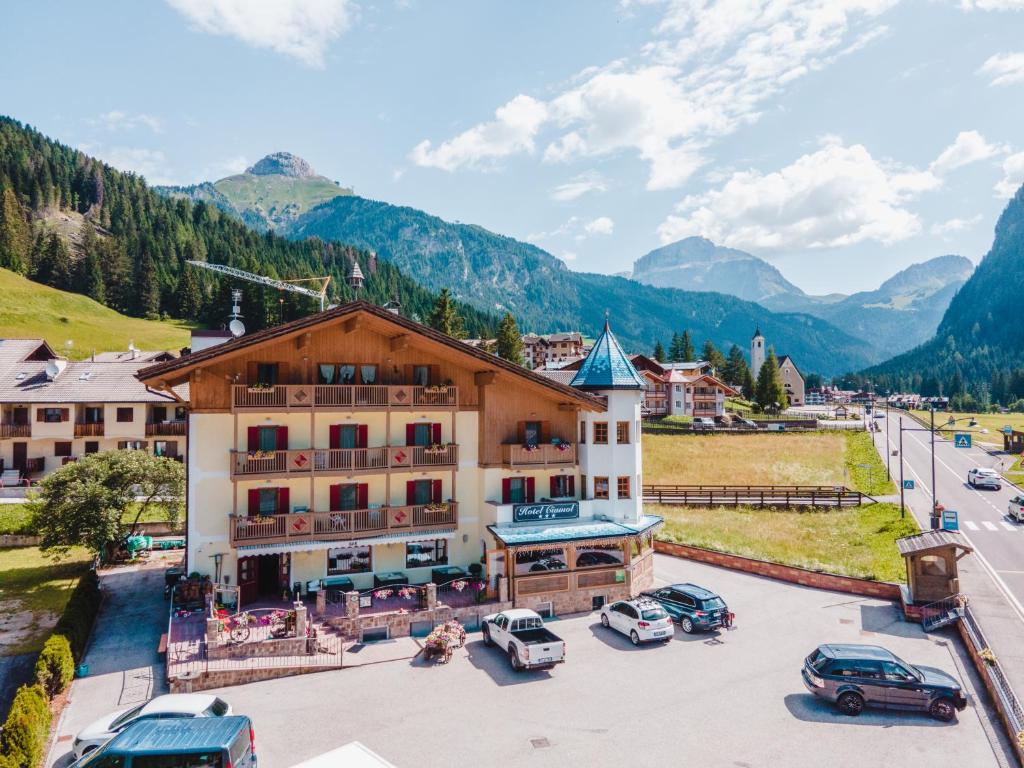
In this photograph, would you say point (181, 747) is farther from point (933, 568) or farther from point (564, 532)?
point (933, 568)

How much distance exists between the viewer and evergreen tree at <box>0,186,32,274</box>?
11788 centimetres

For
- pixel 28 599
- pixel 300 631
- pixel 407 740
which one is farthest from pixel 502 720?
pixel 28 599

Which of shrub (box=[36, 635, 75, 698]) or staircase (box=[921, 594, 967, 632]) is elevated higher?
shrub (box=[36, 635, 75, 698])

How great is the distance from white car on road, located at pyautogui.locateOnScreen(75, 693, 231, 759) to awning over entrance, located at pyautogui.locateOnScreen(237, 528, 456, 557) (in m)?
8.92

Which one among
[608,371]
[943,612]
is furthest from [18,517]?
[943,612]

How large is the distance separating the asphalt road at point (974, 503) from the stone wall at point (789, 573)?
5007mm

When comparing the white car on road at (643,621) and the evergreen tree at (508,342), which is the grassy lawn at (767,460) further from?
the evergreen tree at (508,342)

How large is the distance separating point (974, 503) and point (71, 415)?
71163 millimetres

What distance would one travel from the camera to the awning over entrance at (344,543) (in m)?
25.9

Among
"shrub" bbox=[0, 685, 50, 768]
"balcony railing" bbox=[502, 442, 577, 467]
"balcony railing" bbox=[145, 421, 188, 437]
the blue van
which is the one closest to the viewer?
the blue van

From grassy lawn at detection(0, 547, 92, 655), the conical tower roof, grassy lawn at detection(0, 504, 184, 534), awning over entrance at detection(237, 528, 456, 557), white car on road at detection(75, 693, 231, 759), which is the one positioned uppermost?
the conical tower roof

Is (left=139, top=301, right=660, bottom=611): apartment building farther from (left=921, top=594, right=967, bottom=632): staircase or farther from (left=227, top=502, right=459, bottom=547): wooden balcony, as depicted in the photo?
(left=921, top=594, right=967, bottom=632): staircase

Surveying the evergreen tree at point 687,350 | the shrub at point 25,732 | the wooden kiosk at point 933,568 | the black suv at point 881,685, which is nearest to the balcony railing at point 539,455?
the black suv at point 881,685

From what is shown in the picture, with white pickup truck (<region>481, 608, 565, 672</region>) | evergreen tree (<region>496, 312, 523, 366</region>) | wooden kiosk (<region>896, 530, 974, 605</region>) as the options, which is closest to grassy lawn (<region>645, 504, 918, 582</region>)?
wooden kiosk (<region>896, 530, 974, 605</region>)
